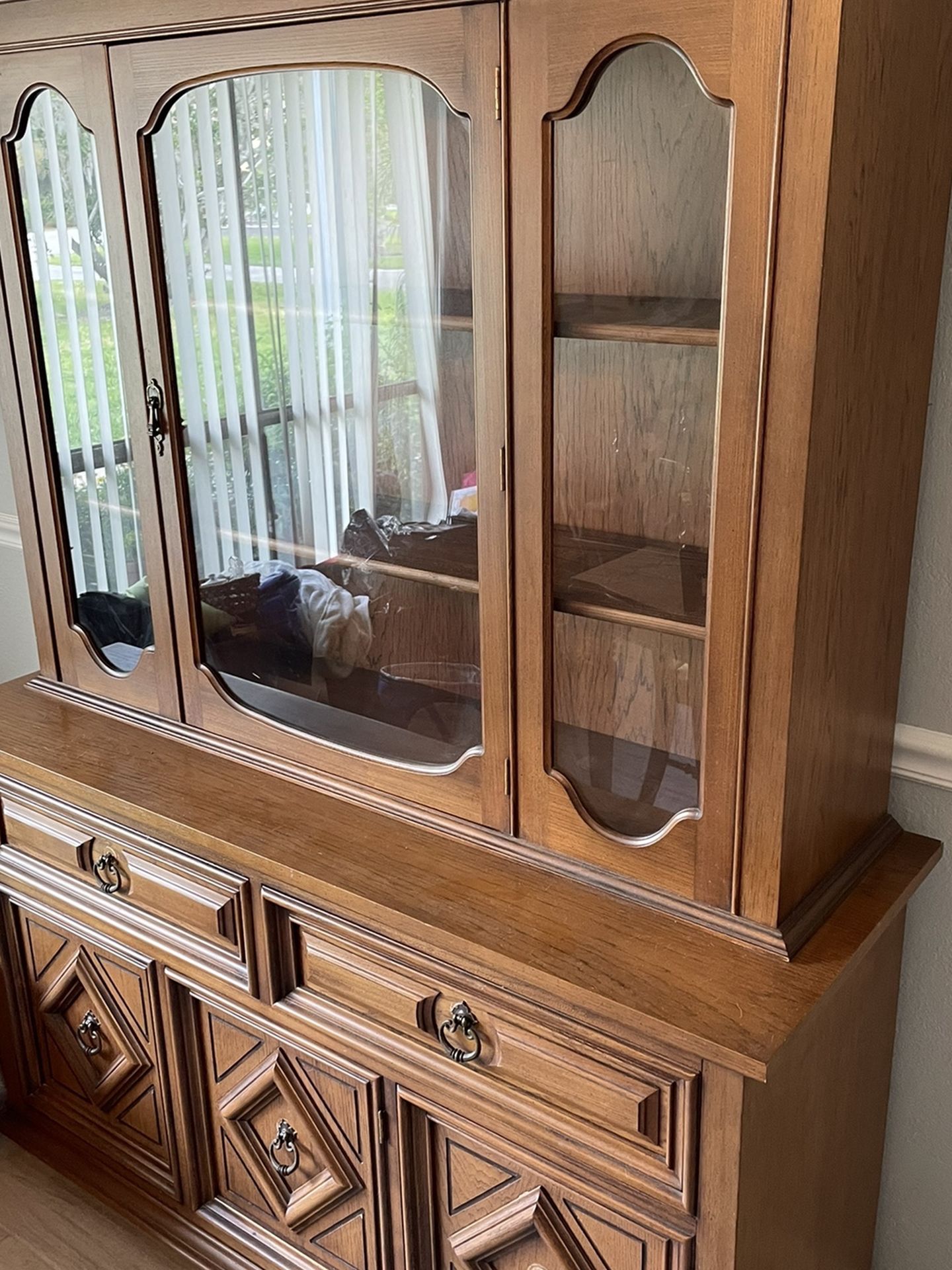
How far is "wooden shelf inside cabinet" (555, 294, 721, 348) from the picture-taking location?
1.02 metres

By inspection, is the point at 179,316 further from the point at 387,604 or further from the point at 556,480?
the point at 556,480

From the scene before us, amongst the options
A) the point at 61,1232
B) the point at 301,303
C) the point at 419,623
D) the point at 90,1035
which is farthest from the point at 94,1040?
the point at 301,303

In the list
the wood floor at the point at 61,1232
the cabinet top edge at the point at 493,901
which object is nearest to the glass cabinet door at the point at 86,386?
the cabinet top edge at the point at 493,901

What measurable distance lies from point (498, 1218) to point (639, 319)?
0.96 metres

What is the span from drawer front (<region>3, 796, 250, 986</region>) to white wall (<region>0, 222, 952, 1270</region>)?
781 millimetres

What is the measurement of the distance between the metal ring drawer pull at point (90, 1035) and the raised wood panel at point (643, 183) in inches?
48.7

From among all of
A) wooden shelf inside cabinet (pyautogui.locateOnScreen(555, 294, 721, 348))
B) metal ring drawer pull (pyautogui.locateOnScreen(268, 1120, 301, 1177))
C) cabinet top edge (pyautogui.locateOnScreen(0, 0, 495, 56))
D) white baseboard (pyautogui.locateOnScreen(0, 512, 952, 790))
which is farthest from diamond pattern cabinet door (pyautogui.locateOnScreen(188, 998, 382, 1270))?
cabinet top edge (pyautogui.locateOnScreen(0, 0, 495, 56))

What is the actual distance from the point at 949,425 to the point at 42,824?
4.08 feet

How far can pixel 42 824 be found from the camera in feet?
5.32

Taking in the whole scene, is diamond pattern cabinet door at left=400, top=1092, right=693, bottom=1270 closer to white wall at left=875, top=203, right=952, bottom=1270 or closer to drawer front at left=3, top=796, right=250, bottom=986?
drawer front at left=3, top=796, right=250, bottom=986

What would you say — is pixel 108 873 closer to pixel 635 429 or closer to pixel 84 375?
pixel 84 375

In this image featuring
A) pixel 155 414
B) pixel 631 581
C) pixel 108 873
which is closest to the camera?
pixel 631 581

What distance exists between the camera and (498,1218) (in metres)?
1.30

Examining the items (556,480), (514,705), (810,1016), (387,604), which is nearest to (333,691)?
(387,604)
